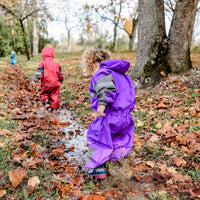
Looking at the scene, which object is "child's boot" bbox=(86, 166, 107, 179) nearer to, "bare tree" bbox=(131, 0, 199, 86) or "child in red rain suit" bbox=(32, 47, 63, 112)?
"child in red rain suit" bbox=(32, 47, 63, 112)

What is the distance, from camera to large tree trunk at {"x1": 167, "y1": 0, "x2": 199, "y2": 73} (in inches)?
220

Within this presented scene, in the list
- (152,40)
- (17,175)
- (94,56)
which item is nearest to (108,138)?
(17,175)

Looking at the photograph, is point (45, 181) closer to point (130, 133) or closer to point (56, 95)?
point (130, 133)

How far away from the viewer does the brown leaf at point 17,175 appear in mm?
2217

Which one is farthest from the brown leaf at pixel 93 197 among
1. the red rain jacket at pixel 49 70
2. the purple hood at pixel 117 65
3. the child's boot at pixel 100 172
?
the red rain jacket at pixel 49 70

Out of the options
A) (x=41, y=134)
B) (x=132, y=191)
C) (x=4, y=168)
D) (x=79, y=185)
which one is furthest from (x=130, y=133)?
(x=41, y=134)

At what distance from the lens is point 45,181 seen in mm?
Answer: 2414

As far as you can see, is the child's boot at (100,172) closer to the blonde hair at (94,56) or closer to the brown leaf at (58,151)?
the brown leaf at (58,151)

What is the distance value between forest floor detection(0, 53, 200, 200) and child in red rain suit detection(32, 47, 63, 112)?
39 cm

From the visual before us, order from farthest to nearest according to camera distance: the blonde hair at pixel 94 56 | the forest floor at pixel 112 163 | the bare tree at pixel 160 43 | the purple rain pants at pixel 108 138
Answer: the bare tree at pixel 160 43 → the blonde hair at pixel 94 56 → the purple rain pants at pixel 108 138 → the forest floor at pixel 112 163

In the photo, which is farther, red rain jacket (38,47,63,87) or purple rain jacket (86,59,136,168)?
red rain jacket (38,47,63,87)

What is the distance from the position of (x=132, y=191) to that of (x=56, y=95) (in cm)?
376

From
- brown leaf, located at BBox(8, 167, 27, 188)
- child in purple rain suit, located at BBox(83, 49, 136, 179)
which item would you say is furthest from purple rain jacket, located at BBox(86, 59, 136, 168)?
brown leaf, located at BBox(8, 167, 27, 188)

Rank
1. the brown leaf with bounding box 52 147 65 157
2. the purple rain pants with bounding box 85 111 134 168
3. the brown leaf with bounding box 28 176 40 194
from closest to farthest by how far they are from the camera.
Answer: the brown leaf with bounding box 28 176 40 194 < the purple rain pants with bounding box 85 111 134 168 < the brown leaf with bounding box 52 147 65 157
